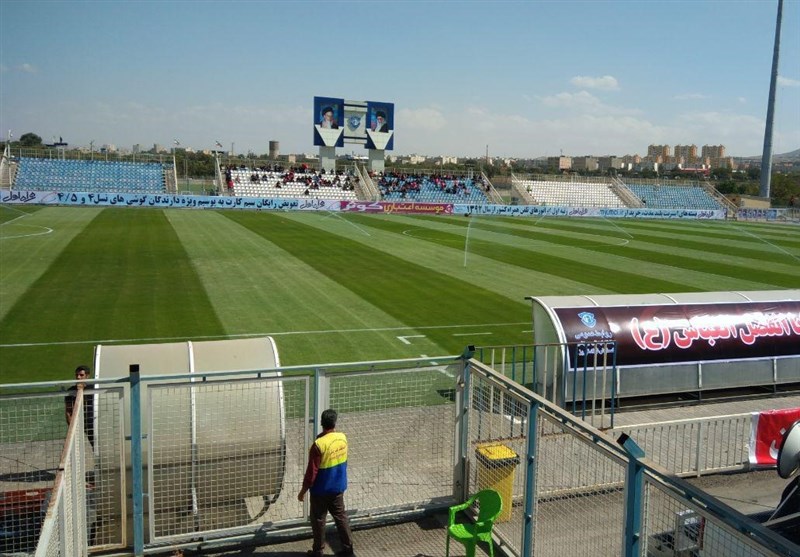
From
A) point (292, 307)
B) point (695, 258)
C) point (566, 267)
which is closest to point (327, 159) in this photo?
point (695, 258)

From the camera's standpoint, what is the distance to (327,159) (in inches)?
3049

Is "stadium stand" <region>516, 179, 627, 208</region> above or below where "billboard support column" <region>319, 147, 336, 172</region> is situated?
below

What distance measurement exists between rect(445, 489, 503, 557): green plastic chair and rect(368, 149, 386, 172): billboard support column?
7295cm

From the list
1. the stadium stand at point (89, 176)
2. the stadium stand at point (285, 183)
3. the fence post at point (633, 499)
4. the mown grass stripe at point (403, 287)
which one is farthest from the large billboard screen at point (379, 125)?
the fence post at point (633, 499)

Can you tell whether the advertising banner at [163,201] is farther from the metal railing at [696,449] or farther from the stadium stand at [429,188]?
the metal railing at [696,449]

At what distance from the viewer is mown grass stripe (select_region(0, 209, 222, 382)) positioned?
636 inches

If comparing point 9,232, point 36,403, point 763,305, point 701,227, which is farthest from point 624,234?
point 36,403

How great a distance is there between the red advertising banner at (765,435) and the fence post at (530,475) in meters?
5.39

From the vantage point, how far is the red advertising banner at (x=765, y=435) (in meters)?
10.8

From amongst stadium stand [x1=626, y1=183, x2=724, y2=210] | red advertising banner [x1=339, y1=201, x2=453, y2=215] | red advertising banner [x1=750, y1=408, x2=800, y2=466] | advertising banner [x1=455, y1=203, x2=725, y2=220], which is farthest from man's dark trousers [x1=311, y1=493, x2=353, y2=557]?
stadium stand [x1=626, y1=183, x2=724, y2=210]

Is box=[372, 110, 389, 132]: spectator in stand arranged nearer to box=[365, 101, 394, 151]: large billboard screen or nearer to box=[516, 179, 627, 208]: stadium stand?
box=[365, 101, 394, 151]: large billboard screen

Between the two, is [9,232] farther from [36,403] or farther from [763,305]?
Result: [763,305]

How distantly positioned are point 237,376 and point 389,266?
21434 millimetres

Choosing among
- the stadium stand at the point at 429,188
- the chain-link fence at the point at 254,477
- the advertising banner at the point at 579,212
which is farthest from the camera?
the stadium stand at the point at 429,188
